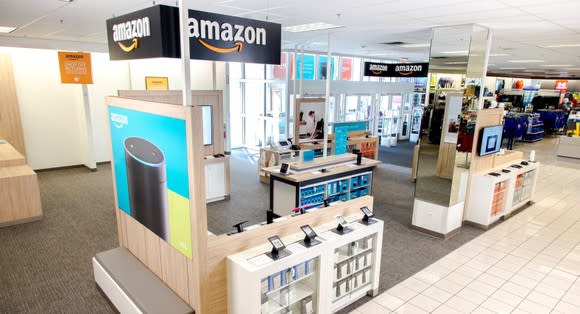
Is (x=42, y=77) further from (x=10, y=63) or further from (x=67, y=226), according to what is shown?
(x=67, y=226)

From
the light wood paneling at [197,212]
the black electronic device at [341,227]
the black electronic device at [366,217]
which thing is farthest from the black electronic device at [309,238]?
the light wood paneling at [197,212]

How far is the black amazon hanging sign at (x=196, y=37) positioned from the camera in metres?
3.01

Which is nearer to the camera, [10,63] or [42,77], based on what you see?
[10,63]

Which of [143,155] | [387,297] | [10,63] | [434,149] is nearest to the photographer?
[143,155]

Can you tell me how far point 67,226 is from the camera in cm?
592

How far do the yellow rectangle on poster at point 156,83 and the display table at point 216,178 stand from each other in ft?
13.4

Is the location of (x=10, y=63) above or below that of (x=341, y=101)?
above

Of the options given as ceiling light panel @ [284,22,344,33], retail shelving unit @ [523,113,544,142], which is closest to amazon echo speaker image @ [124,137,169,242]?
ceiling light panel @ [284,22,344,33]

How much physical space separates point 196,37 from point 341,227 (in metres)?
2.32

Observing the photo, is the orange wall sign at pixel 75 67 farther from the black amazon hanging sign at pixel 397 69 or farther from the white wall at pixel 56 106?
the black amazon hanging sign at pixel 397 69

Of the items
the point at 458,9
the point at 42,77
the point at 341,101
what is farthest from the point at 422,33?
the point at 42,77

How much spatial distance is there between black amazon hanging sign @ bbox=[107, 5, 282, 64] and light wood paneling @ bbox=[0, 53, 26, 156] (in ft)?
21.1

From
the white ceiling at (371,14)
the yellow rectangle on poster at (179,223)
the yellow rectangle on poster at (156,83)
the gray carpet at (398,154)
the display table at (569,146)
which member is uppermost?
the white ceiling at (371,14)

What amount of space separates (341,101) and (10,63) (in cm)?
977
